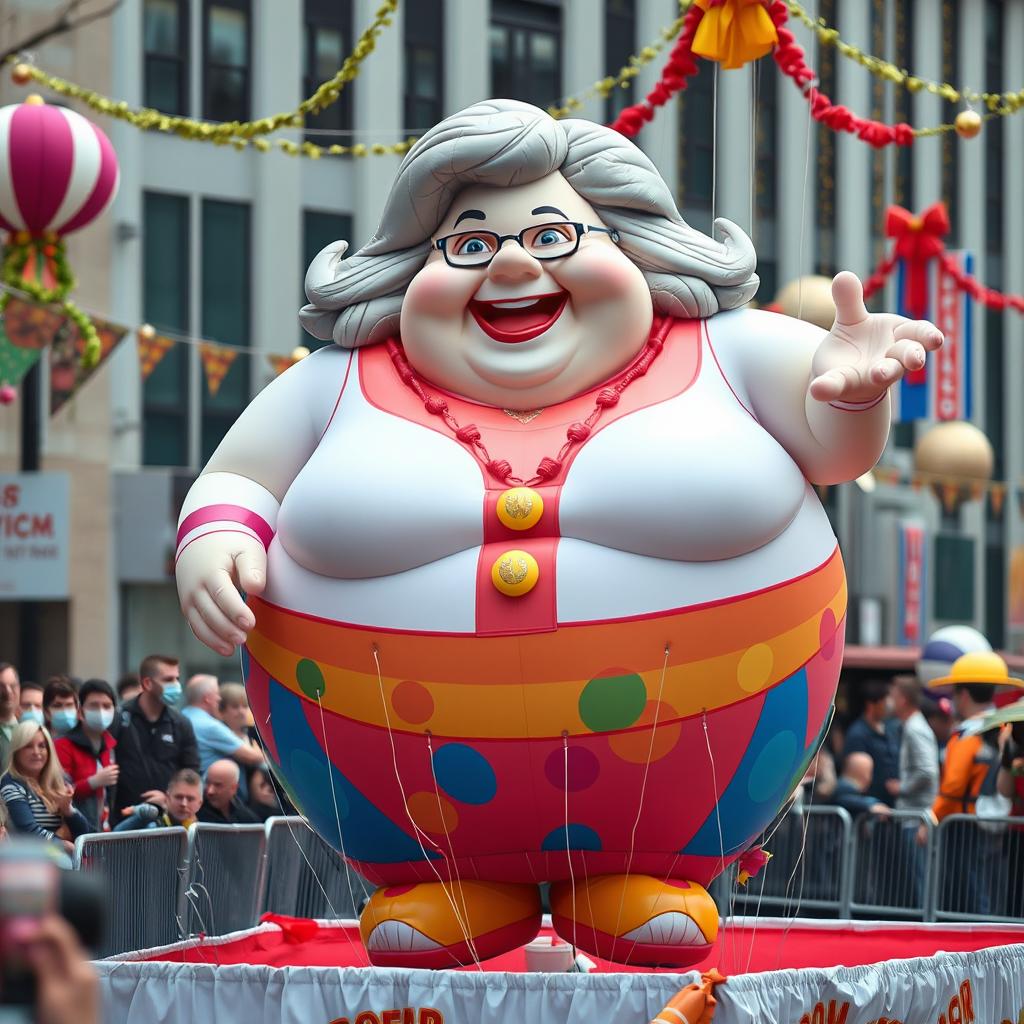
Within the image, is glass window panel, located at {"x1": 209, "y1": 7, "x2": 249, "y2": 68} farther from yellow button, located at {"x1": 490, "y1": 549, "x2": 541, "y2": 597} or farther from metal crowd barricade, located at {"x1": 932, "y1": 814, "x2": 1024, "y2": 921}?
yellow button, located at {"x1": 490, "y1": 549, "x2": 541, "y2": 597}

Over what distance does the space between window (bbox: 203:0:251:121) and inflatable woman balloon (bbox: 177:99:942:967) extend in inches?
614

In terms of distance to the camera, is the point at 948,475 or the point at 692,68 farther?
the point at 948,475

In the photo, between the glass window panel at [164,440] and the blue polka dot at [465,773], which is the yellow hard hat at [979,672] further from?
the glass window panel at [164,440]

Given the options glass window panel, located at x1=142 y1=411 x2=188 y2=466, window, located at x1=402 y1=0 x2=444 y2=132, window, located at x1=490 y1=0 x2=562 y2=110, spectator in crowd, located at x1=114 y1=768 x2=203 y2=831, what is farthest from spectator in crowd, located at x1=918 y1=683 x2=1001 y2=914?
window, located at x1=490 y1=0 x2=562 y2=110

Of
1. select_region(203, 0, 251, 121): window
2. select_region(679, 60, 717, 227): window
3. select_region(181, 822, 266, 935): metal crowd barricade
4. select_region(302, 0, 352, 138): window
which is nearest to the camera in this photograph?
select_region(181, 822, 266, 935): metal crowd barricade

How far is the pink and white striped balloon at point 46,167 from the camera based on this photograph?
10.8 m

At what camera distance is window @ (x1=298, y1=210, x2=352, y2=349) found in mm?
21625

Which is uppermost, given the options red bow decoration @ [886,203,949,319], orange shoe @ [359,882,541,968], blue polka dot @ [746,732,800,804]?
red bow decoration @ [886,203,949,319]

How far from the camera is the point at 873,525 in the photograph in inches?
1016

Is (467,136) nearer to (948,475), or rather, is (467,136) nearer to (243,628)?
(243,628)

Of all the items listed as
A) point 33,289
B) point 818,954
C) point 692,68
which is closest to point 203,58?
point 33,289

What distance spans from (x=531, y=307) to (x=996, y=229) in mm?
26753

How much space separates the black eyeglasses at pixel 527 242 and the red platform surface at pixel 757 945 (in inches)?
100

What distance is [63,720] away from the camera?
920cm
